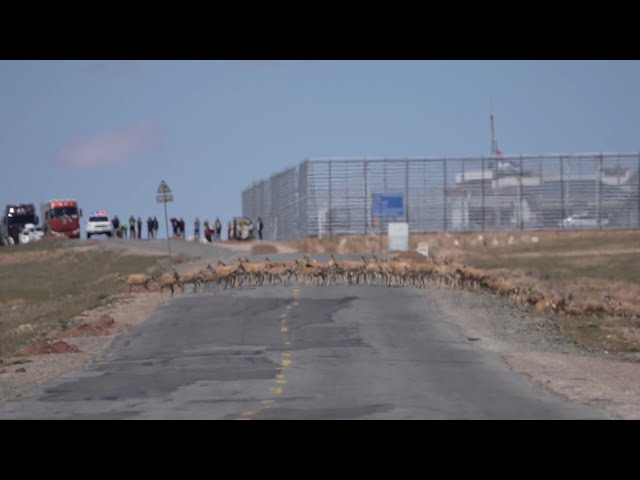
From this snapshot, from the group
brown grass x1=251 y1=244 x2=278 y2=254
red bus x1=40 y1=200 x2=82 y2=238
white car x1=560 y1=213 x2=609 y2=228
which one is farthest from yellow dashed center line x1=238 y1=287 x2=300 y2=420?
red bus x1=40 y1=200 x2=82 y2=238

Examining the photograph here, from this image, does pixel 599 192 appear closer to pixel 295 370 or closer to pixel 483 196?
pixel 483 196

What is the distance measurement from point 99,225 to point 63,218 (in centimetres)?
303

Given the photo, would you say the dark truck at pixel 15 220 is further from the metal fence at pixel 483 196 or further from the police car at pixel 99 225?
the metal fence at pixel 483 196

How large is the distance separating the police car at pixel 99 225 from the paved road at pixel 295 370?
5562cm

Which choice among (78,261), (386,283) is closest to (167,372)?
(386,283)

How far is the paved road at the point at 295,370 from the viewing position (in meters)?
18.3

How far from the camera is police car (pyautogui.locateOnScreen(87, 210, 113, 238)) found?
94.3 metres

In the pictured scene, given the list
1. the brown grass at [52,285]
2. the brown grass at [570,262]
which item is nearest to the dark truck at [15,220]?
the brown grass at [52,285]

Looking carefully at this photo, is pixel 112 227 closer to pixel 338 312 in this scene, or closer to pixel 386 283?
pixel 386 283

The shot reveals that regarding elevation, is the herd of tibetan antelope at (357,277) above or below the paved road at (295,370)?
above

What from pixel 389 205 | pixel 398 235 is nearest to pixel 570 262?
pixel 398 235

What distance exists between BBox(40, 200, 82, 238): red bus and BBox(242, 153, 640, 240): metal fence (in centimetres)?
2428
